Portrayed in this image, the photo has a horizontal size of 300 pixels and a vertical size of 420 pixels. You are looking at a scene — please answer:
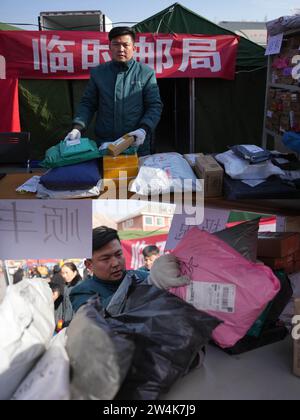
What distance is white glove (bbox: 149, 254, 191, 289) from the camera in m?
1.32

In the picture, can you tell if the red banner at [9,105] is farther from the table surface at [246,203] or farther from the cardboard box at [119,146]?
→ the cardboard box at [119,146]

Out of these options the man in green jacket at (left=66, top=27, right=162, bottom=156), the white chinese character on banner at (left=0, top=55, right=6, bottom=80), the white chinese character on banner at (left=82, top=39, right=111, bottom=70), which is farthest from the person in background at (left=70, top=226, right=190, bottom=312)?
the white chinese character on banner at (left=0, top=55, right=6, bottom=80)

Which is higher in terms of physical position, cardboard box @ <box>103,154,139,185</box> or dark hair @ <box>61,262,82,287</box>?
cardboard box @ <box>103,154,139,185</box>

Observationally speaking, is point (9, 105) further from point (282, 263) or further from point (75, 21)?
point (282, 263)

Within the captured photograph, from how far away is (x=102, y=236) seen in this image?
1.61 meters

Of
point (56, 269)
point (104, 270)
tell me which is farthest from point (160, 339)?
point (56, 269)

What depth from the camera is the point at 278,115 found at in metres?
4.56

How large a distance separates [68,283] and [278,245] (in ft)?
3.12

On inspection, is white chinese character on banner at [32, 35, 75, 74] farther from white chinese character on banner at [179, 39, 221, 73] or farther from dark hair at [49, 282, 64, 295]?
dark hair at [49, 282, 64, 295]
